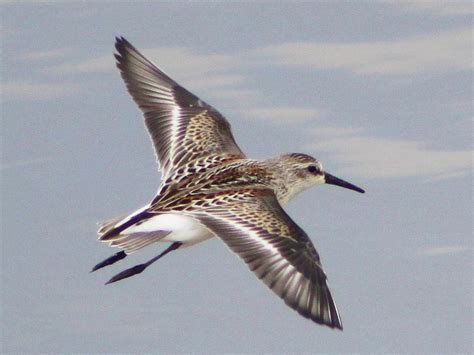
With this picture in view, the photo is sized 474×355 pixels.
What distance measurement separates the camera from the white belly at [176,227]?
1251 cm

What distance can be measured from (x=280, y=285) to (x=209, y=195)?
2.07 m

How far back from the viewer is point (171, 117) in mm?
15906

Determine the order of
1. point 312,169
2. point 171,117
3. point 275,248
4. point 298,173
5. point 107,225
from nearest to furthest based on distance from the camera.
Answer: point 275,248 < point 107,225 < point 298,173 < point 312,169 < point 171,117

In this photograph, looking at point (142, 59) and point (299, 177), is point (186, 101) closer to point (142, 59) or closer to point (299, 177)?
point (142, 59)

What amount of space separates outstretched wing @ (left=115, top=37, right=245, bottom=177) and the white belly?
6.52 feet

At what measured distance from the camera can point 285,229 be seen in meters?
12.2

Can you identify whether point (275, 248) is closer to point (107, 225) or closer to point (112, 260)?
A: point (112, 260)

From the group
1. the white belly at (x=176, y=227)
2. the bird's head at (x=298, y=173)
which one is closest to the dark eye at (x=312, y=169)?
the bird's head at (x=298, y=173)

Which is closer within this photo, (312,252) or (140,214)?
(312,252)

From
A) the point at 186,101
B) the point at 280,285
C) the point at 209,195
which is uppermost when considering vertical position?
the point at 186,101

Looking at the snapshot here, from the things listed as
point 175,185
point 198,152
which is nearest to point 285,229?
point 175,185

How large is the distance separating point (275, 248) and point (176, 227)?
1.26 m

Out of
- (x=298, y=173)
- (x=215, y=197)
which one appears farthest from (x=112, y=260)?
(x=298, y=173)

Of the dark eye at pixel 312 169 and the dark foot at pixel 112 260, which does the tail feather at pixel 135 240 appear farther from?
the dark eye at pixel 312 169
